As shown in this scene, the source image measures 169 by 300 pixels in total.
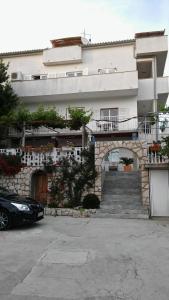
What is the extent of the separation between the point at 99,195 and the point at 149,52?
12766 millimetres

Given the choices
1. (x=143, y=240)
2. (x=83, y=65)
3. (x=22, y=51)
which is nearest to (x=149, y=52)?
(x=83, y=65)

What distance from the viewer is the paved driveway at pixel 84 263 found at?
5059 mm

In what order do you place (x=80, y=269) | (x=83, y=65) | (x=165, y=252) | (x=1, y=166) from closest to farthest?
(x=80, y=269)
(x=165, y=252)
(x=1, y=166)
(x=83, y=65)

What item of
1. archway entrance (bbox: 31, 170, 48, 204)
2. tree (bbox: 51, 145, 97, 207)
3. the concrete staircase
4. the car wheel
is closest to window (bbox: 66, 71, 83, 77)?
the concrete staircase

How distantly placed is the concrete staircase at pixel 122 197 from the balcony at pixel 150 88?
7083 mm

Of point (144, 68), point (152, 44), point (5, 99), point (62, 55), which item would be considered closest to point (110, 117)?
point (144, 68)

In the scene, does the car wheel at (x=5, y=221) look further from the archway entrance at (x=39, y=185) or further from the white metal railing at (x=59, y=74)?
the white metal railing at (x=59, y=74)

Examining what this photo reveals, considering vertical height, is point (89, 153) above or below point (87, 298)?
above

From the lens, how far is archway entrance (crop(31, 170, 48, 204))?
17.0 meters

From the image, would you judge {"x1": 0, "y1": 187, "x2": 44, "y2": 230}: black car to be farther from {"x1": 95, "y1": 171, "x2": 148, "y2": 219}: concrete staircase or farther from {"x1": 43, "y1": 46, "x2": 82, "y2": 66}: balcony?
{"x1": 43, "y1": 46, "x2": 82, "y2": 66}: balcony

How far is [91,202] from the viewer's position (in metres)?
15.0

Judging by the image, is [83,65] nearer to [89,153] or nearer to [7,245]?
[89,153]

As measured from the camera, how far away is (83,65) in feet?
82.5

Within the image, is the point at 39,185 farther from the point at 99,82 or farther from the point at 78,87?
the point at 99,82
